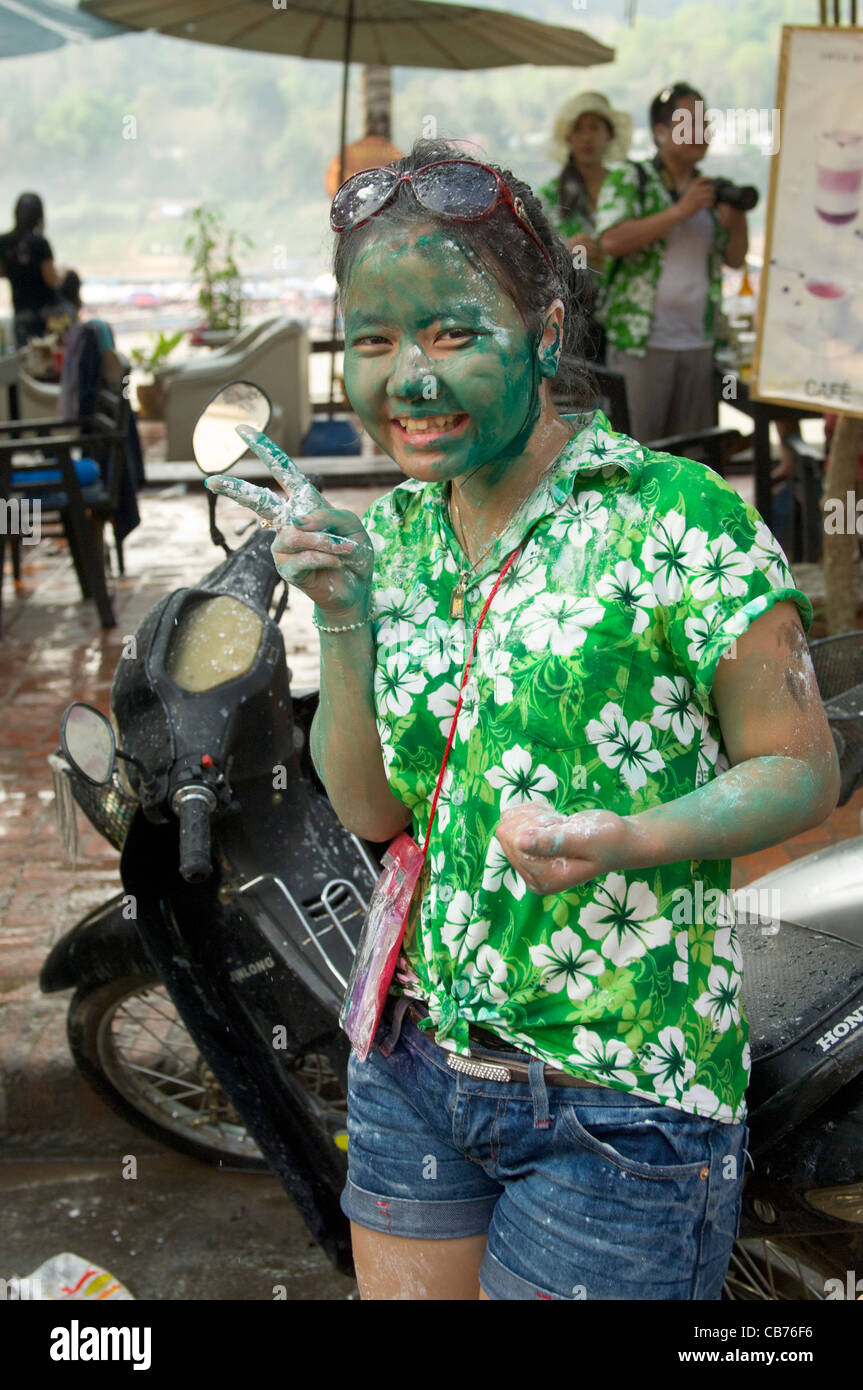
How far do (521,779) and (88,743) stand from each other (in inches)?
35.1

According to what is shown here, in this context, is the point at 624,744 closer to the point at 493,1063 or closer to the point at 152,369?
the point at 493,1063

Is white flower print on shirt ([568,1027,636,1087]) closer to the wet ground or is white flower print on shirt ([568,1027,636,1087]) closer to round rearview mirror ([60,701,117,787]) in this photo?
round rearview mirror ([60,701,117,787])

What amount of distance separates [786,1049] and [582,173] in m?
5.45

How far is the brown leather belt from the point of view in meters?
1.33

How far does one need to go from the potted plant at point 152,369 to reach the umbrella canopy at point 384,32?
2800mm

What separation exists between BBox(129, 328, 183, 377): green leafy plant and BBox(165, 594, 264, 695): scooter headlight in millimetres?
10076

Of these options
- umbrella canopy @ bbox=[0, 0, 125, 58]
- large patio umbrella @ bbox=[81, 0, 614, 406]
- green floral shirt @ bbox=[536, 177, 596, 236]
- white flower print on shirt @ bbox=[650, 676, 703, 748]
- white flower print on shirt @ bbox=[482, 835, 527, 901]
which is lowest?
white flower print on shirt @ bbox=[482, 835, 527, 901]

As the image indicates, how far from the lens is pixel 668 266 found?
18.2ft

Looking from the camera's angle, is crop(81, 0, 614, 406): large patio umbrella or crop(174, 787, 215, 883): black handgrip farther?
crop(81, 0, 614, 406): large patio umbrella

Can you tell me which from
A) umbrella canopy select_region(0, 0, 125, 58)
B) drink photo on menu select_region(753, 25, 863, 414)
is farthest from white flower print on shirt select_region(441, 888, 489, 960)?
umbrella canopy select_region(0, 0, 125, 58)

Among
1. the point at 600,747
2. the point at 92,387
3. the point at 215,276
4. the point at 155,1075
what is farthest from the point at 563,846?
the point at 215,276

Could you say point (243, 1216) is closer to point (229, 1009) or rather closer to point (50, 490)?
point (229, 1009)

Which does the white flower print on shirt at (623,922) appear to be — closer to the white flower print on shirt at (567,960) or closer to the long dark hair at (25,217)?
the white flower print on shirt at (567,960)
